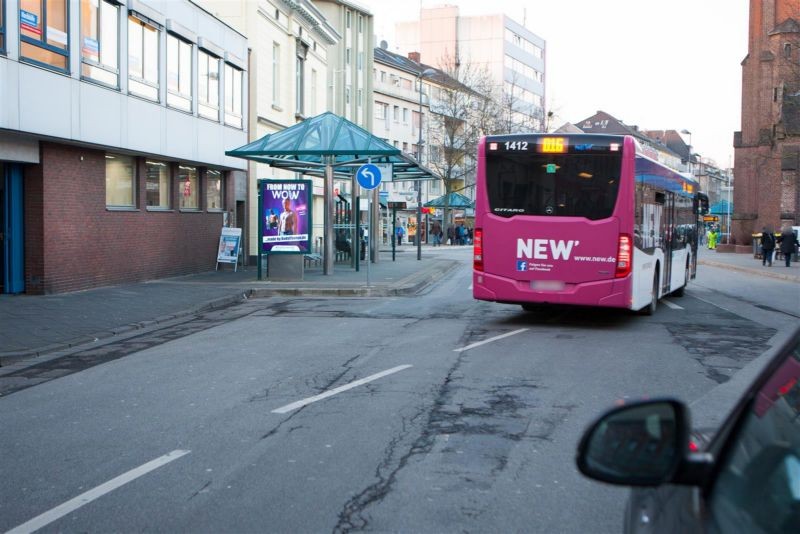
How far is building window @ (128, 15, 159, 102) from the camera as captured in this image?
21475 mm

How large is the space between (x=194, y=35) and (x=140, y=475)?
21481mm

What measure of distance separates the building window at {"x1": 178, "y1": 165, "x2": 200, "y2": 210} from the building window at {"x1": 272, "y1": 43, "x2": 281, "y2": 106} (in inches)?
319

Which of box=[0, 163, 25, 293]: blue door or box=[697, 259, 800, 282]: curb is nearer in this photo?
box=[0, 163, 25, 293]: blue door

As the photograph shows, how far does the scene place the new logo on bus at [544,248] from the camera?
44.8 ft

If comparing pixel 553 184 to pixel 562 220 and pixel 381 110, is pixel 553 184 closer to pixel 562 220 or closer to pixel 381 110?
pixel 562 220

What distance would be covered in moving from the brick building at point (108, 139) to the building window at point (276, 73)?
568 cm

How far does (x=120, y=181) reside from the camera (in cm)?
2184

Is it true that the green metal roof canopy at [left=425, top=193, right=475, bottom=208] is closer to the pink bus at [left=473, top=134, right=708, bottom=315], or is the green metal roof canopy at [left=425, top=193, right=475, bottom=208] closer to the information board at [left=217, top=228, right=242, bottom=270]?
the information board at [left=217, top=228, right=242, bottom=270]

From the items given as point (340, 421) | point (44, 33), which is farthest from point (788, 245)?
point (340, 421)

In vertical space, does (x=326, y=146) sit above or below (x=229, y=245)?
above

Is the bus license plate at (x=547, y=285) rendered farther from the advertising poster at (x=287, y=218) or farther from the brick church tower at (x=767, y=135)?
the brick church tower at (x=767, y=135)

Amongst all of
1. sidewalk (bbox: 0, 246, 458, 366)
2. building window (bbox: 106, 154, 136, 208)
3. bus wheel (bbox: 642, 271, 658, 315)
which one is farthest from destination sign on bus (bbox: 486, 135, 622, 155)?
building window (bbox: 106, 154, 136, 208)

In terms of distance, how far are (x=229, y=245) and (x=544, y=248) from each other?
51.6 feet

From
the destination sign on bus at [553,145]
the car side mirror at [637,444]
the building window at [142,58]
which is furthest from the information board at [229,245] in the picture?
the car side mirror at [637,444]
